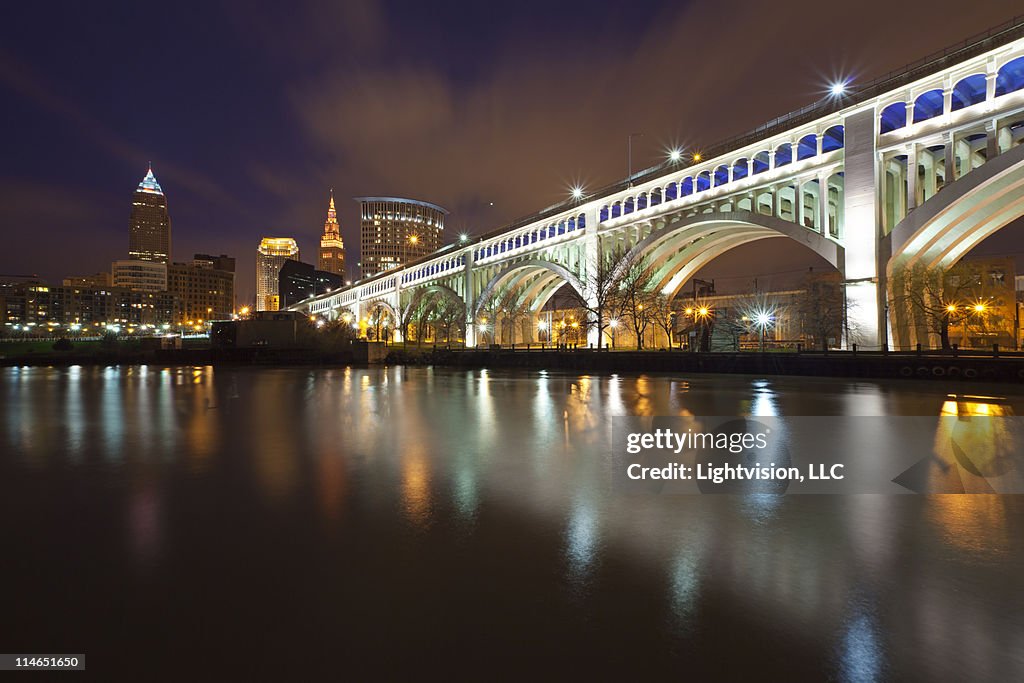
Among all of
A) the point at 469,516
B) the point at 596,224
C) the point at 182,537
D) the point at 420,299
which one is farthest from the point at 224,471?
the point at 420,299

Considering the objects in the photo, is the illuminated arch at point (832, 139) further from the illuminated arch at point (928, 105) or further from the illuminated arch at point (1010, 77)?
the illuminated arch at point (1010, 77)

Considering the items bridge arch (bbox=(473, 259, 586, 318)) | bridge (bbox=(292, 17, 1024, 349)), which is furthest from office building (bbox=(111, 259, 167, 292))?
bridge (bbox=(292, 17, 1024, 349))

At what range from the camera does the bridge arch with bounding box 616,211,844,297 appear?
36.3 meters

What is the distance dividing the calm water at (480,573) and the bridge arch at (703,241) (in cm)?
3474

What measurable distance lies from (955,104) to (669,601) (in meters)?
39.7

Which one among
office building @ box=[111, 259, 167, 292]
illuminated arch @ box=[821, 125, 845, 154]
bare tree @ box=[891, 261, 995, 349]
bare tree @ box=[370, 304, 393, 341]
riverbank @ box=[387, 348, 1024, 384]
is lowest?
riverbank @ box=[387, 348, 1024, 384]

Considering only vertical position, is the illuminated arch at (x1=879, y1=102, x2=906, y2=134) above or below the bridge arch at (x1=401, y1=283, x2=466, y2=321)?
above

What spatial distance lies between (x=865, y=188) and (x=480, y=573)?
37.5 m

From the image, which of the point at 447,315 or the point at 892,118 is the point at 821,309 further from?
the point at 447,315

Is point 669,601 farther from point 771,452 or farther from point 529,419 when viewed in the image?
point 529,419

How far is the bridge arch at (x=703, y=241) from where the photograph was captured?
36312mm

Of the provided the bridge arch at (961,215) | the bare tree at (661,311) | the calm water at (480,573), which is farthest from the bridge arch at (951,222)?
the calm water at (480,573)

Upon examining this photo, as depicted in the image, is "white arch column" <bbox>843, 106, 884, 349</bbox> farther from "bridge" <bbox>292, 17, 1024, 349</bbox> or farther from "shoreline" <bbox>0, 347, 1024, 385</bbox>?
"shoreline" <bbox>0, 347, 1024, 385</bbox>

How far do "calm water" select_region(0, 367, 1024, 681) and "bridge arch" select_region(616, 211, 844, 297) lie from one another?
34736 mm
